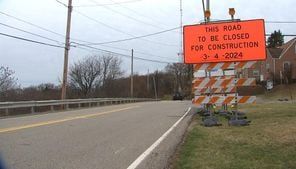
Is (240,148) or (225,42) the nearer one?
(240,148)

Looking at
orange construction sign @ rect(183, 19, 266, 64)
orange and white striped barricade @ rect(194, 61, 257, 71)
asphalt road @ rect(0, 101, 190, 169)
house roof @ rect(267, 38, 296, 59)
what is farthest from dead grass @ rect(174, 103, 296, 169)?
house roof @ rect(267, 38, 296, 59)

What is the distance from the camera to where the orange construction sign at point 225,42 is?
52.6 ft

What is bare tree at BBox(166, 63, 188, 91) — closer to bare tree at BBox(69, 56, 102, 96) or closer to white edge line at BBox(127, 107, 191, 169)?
bare tree at BBox(69, 56, 102, 96)

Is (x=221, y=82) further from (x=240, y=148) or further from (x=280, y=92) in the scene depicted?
(x=280, y=92)

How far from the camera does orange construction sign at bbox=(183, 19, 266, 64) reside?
16.0 metres

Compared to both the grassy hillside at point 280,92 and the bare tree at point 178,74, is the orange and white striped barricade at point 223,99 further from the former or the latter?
the bare tree at point 178,74

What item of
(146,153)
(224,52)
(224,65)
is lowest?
(146,153)

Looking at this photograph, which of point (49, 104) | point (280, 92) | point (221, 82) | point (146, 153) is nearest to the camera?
point (146, 153)

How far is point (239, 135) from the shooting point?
12500mm

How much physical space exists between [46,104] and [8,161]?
68.5ft

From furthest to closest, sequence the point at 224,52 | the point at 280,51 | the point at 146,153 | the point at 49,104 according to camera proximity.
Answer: the point at 280,51, the point at 49,104, the point at 224,52, the point at 146,153

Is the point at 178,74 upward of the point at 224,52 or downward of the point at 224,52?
upward

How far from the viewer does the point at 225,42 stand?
16.4 meters

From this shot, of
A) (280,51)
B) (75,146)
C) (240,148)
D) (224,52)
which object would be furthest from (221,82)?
(280,51)
